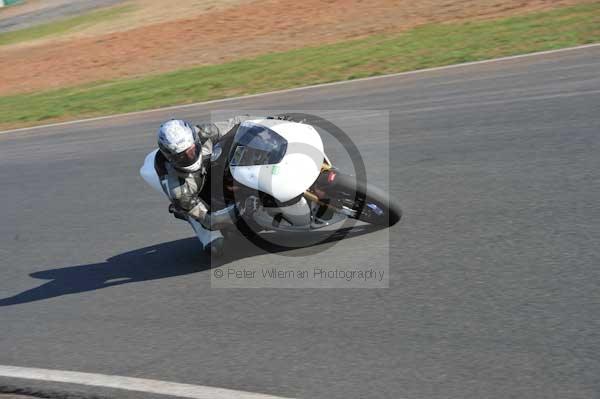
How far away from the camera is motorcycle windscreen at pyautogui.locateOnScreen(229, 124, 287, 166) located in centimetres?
604

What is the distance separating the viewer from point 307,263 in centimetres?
636

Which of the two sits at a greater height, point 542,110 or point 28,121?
point 542,110

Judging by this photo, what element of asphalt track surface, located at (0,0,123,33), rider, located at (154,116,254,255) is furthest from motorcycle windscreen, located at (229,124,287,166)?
asphalt track surface, located at (0,0,123,33)

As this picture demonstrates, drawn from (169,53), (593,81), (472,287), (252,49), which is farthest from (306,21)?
(472,287)

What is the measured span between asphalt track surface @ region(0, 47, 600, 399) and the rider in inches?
18.2

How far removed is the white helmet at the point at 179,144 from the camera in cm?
601

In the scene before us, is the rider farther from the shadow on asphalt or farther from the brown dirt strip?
the brown dirt strip

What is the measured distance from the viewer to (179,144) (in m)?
6.01

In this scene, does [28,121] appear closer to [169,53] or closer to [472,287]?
[169,53]

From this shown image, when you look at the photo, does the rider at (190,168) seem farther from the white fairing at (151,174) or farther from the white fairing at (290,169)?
the white fairing at (290,169)

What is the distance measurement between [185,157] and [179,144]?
134 mm

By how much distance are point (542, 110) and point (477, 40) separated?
5715 millimetres

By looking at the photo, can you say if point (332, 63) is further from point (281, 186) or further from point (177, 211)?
point (281, 186)

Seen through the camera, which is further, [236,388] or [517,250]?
[517,250]
